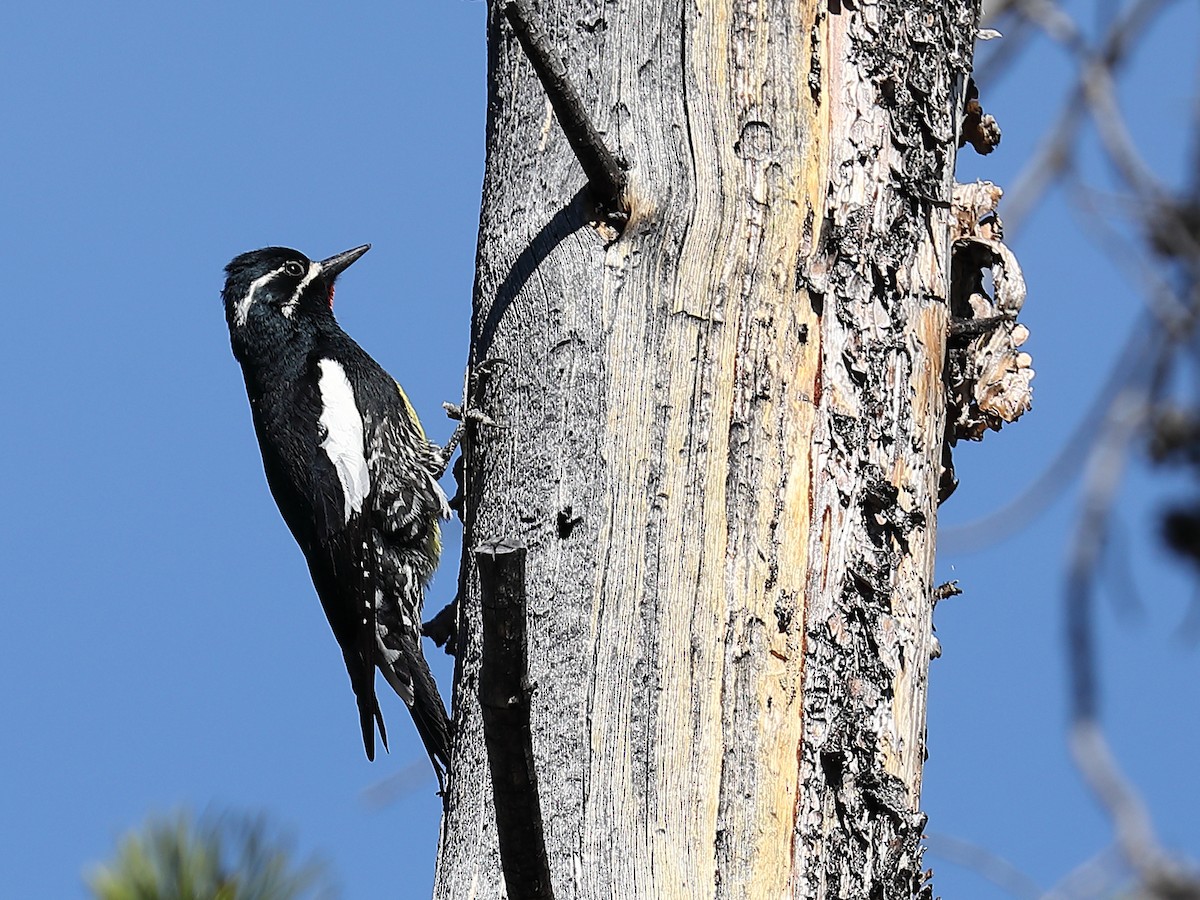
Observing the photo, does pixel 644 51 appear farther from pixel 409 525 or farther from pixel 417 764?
pixel 409 525

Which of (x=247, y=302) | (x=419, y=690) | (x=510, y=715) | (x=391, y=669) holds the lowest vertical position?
(x=510, y=715)

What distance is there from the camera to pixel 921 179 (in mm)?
2135

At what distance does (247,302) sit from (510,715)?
3.33m

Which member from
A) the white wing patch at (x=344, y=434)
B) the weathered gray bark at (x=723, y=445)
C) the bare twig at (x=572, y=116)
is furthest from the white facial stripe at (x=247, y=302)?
the bare twig at (x=572, y=116)

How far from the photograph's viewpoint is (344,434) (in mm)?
3994

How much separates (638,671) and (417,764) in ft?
3.80

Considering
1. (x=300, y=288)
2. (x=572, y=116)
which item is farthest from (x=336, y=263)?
(x=572, y=116)

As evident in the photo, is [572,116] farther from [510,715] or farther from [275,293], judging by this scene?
[275,293]

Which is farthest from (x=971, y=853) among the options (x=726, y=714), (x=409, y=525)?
(x=409, y=525)

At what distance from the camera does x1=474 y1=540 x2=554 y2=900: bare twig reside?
1.09m

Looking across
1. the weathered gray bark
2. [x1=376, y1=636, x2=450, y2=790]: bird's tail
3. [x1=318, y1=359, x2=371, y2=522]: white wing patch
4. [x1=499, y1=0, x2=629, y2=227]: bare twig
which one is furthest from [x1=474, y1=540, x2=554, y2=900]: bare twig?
[x1=318, y1=359, x2=371, y2=522]: white wing patch

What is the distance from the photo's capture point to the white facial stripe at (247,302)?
4254 millimetres

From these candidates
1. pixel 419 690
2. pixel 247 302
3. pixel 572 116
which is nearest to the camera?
pixel 572 116

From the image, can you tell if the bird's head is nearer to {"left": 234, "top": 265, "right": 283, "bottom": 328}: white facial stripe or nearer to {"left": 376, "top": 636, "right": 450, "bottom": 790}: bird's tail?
{"left": 234, "top": 265, "right": 283, "bottom": 328}: white facial stripe
